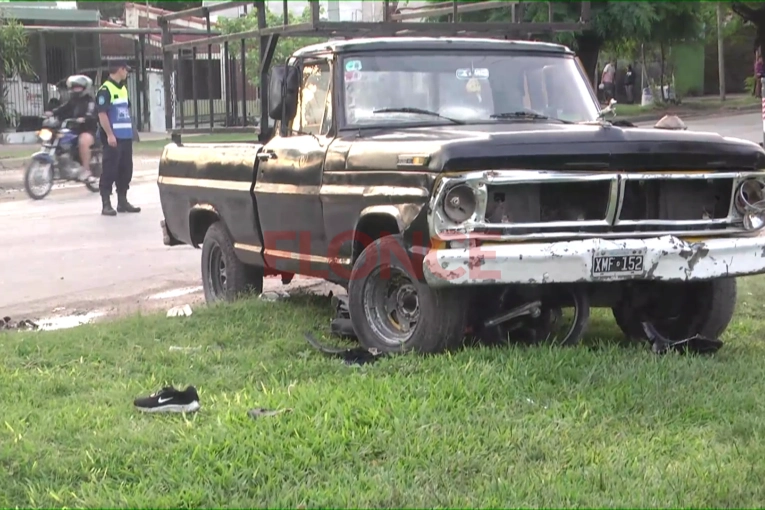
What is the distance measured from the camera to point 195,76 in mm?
9938

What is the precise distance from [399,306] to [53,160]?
12.2 m

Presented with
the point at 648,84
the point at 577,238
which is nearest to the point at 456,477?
the point at 577,238

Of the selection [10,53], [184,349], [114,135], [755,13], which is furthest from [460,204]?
[755,13]

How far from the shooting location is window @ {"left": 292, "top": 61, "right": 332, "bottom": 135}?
681cm

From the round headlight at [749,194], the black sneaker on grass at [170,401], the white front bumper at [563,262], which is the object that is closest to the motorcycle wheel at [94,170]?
the black sneaker on grass at [170,401]

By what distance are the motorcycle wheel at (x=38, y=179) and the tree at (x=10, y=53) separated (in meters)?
9.84

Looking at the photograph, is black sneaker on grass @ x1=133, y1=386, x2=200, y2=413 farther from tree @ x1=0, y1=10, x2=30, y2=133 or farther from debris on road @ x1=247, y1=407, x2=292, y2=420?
tree @ x1=0, y1=10, x2=30, y2=133

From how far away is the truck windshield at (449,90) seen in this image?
6617mm

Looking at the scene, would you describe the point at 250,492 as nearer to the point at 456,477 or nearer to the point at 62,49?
the point at 456,477

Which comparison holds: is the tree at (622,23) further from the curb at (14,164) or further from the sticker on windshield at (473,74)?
the sticker on windshield at (473,74)

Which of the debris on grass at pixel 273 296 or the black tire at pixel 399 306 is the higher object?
the black tire at pixel 399 306

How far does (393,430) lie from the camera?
4.52 meters

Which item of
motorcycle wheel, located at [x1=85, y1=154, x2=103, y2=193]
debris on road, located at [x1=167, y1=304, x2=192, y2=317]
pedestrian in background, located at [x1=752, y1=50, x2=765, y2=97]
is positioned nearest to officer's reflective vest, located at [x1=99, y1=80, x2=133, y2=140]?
motorcycle wheel, located at [x1=85, y1=154, x2=103, y2=193]

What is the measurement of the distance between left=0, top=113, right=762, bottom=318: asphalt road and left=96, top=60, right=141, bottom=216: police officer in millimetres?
416
